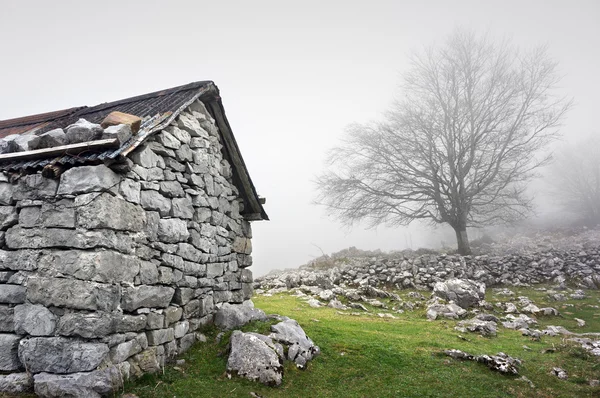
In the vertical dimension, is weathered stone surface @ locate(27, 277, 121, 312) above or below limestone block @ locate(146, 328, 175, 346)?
above

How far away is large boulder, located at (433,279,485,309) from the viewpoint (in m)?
12.0

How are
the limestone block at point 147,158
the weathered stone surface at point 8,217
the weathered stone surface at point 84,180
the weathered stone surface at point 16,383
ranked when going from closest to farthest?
the weathered stone surface at point 16,383, the weathered stone surface at point 84,180, the weathered stone surface at point 8,217, the limestone block at point 147,158

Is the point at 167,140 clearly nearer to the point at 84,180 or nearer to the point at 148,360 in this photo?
the point at 84,180

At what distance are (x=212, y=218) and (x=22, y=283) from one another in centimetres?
322

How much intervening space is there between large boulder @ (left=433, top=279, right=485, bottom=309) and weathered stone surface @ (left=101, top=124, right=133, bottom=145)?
11.6 metres

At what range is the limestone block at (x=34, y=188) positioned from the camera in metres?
4.46

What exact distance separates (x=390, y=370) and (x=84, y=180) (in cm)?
584

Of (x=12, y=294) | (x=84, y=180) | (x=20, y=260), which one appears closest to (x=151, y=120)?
(x=84, y=180)

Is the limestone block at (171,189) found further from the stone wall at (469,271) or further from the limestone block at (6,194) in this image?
the stone wall at (469,271)

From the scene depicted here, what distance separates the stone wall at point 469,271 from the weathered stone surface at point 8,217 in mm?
12133

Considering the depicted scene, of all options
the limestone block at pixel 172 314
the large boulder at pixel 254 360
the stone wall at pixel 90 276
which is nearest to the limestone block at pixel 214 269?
the stone wall at pixel 90 276

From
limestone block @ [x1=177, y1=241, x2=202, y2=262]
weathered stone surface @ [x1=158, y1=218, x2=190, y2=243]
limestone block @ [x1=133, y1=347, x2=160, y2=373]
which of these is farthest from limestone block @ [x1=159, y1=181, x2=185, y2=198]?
limestone block @ [x1=133, y1=347, x2=160, y2=373]

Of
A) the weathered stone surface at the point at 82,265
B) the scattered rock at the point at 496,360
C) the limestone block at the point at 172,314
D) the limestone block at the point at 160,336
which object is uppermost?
the weathered stone surface at the point at 82,265

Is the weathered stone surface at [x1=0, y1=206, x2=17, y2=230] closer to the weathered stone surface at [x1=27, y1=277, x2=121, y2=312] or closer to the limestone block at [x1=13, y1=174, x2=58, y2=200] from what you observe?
the limestone block at [x1=13, y1=174, x2=58, y2=200]
